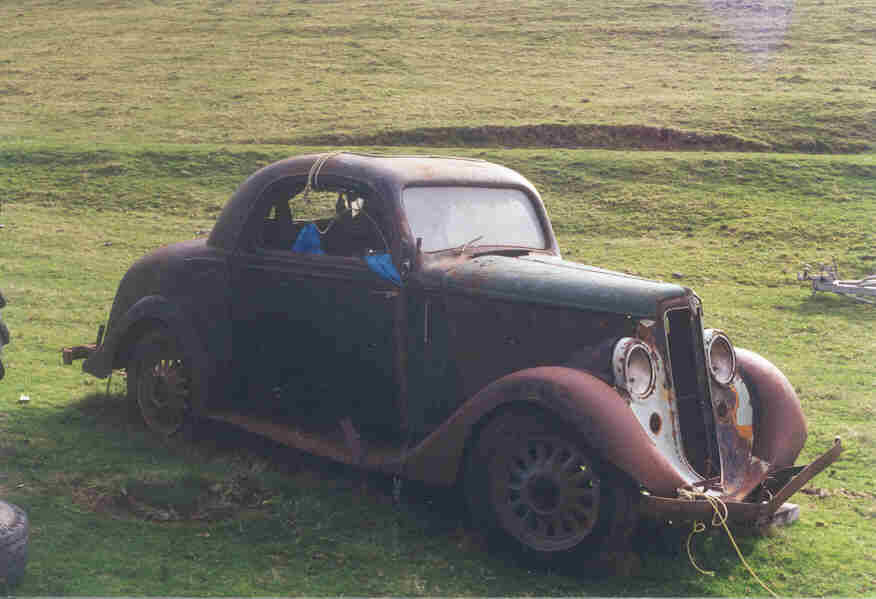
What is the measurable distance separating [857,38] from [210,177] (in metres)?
28.7

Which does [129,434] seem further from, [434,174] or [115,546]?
[434,174]

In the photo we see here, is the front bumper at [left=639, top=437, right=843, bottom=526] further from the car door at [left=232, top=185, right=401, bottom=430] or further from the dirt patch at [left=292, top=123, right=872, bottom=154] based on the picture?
the dirt patch at [left=292, top=123, right=872, bottom=154]

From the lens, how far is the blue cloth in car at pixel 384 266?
5602mm

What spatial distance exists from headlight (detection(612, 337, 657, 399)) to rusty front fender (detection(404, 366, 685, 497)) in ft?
0.31

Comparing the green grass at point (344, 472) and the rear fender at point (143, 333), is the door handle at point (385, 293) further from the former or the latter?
the rear fender at point (143, 333)

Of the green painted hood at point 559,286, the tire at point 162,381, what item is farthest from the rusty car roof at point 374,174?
A: the tire at point 162,381

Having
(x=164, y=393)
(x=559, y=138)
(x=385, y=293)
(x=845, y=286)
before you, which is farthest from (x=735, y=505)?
(x=559, y=138)

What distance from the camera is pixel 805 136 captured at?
25.2m

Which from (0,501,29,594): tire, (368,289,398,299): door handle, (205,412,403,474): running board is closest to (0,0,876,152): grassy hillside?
(205,412,403,474): running board

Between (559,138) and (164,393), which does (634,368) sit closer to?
(164,393)

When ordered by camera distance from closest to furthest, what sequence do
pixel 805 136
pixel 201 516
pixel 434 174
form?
pixel 201 516
pixel 434 174
pixel 805 136

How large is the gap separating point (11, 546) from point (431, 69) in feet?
105

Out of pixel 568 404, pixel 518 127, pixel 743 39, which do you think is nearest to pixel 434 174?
pixel 568 404

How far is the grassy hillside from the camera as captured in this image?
2672cm
